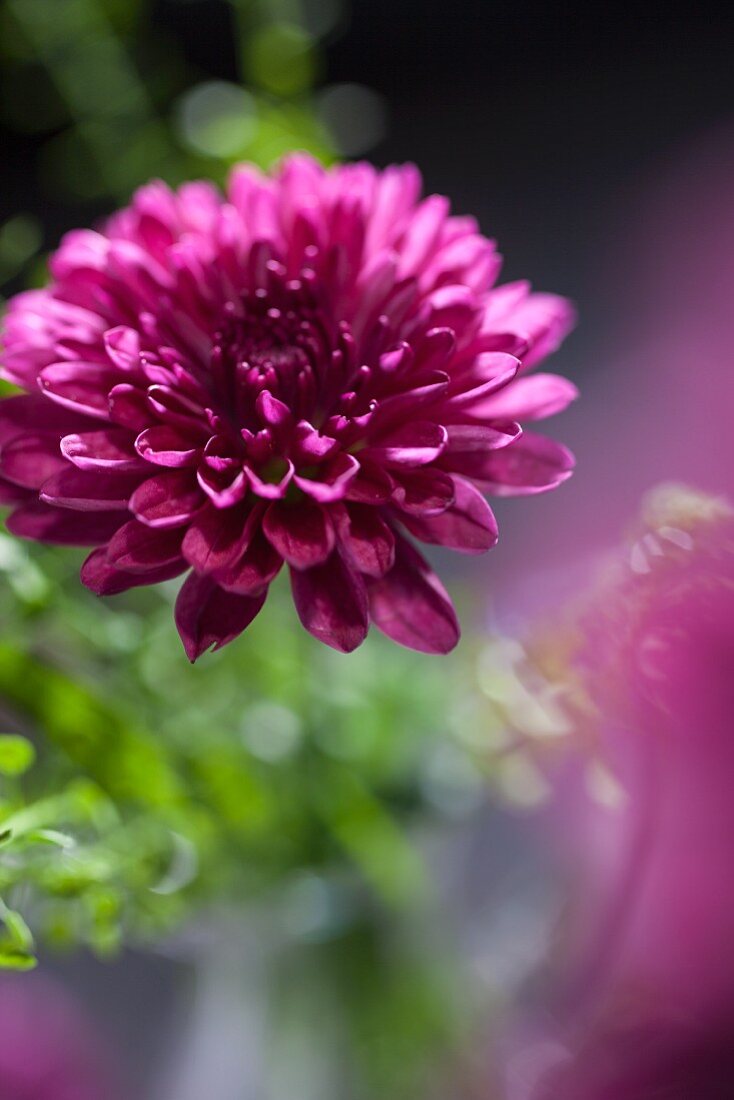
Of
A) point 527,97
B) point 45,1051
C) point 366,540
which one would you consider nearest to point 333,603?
point 366,540

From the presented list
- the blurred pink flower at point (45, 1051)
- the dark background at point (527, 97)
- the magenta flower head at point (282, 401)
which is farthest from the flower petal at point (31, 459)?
the dark background at point (527, 97)

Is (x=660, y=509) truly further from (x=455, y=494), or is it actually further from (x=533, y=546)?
(x=533, y=546)

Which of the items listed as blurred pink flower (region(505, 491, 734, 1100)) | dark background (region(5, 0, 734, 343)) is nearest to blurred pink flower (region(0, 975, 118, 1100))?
blurred pink flower (region(505, 491, 734, 1100))

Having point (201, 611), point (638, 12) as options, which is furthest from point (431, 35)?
point (201, 611)

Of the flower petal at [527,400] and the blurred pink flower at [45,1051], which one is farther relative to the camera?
the blurred pink flower at [45,1051]

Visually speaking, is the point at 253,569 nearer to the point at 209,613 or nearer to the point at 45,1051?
the point at 209,613

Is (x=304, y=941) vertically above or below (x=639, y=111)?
below

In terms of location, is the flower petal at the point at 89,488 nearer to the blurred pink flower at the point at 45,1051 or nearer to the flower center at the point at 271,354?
the flower center at the point at 271,354
